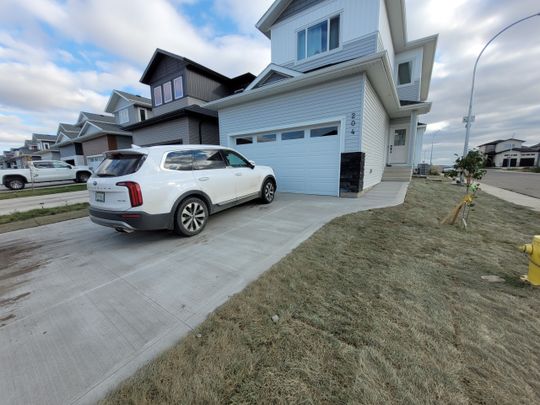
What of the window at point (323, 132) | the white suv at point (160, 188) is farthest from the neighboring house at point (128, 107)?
the white suv at point (160, 188)

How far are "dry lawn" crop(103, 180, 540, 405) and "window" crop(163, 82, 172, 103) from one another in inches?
601

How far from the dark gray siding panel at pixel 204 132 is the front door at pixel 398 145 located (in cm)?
1068

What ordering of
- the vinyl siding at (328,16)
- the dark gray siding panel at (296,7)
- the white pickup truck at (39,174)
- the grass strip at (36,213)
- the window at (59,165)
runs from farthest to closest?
1. the window at (59,165)
2. the white pickup truck at (39,174)
3. the dark gray siding panel at (296,7)
4. the vinyl siding at (328,16)
5. the grass strip at (36,213)

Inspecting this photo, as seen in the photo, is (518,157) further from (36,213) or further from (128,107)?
(36,213)

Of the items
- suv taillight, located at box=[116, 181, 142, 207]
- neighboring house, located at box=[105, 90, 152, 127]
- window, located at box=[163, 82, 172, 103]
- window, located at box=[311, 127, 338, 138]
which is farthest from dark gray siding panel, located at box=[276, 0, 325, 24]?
neighboring house, located at box=[105, 90, 152, 127]

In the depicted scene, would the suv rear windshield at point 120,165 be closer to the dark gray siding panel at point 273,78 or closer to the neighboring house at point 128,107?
the dark gray siding panel at point 273,78

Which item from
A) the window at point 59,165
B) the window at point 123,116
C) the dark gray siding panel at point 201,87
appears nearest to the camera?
the dark gray siding panel at point 201,87

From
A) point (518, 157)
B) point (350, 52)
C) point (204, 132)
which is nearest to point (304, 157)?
point (350, 52)

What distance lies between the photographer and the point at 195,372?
4.84 feet

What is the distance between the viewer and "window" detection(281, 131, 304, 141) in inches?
308

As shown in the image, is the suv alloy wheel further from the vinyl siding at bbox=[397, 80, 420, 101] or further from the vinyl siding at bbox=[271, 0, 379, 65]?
the vinyl siding at bbox=[397, 80, 420, 101]

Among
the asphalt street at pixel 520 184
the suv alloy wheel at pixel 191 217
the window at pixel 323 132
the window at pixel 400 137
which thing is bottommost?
the asphalt street at pixel 520 184

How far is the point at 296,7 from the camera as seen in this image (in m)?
9.85

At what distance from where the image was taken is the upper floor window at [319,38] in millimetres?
9234
